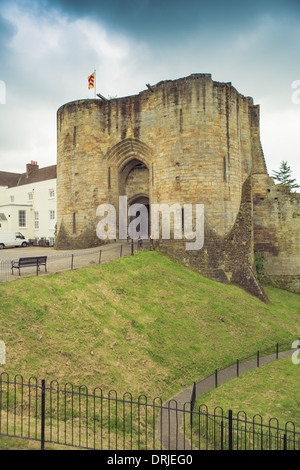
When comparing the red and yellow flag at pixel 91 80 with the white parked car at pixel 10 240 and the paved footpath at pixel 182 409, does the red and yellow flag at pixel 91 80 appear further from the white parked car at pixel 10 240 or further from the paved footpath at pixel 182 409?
the paved footpath at pixel 182 409

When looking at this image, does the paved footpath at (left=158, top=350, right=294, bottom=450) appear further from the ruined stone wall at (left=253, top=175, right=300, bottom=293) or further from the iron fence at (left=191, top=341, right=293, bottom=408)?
the ruined stone wall at (left=253, top=175, right=300, bottom=293)

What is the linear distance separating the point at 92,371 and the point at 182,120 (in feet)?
48.0

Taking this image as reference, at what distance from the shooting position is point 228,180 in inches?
790

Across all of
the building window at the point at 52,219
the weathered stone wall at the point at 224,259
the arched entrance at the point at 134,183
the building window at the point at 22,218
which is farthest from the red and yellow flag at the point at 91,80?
the building window at the point at 22,218

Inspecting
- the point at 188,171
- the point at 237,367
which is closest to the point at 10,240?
the point at 188,171

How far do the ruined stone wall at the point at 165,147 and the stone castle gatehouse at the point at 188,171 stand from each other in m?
0.05

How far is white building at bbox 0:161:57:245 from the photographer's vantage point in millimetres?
38116

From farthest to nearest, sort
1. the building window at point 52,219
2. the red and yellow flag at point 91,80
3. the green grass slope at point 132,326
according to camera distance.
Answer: the building window at point 52,219 → the red and yellow flag at point 91,80 → the green grass slope at point 132,326

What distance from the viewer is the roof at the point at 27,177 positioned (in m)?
40.2

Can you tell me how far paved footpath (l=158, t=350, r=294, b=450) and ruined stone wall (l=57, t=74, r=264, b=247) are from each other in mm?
8110

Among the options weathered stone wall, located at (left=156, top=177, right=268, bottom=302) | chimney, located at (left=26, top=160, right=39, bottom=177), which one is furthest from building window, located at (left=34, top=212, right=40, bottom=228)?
weathered stone wall, located at (left=156, top=177, right=268, bottom=302)

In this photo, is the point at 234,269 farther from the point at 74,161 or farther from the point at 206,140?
the point at 74,161

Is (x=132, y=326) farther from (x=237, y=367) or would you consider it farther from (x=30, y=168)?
(x=30, y=168)

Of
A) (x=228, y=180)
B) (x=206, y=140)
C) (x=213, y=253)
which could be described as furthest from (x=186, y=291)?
(x=206, y=140)
